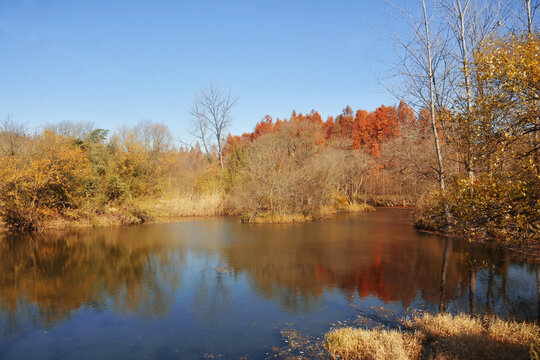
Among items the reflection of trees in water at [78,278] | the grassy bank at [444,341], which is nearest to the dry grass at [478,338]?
the grassy bank at [444,341]

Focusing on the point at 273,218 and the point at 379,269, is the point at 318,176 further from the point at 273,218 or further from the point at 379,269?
the point at 379,269

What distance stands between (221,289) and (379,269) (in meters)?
5.53

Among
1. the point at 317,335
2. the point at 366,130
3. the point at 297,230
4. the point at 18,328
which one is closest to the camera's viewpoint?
the point at 317,335

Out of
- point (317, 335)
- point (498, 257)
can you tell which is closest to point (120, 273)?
point (317, 335)

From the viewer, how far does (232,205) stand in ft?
95.1

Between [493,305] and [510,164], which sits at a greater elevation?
[510,164]

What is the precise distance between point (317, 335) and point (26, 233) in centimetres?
2079

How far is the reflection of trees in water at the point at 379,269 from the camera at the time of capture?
9.23 m

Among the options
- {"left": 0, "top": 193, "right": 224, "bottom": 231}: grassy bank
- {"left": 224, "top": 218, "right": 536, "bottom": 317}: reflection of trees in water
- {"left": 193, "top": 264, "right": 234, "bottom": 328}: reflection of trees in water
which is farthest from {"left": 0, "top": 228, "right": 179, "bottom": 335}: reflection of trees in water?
{"left": 0, "top": 193, "right": 224, "bottom": 231}: grassy bank

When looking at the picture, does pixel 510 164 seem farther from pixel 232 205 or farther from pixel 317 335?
pixel 232 205

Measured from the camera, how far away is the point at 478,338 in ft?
19.1

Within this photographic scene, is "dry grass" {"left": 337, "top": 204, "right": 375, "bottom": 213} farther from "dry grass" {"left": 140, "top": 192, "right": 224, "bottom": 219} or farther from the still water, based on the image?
the still water

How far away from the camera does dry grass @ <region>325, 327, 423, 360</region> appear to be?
563 cm

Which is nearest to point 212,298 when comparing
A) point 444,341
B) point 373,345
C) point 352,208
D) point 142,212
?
point 373,345
